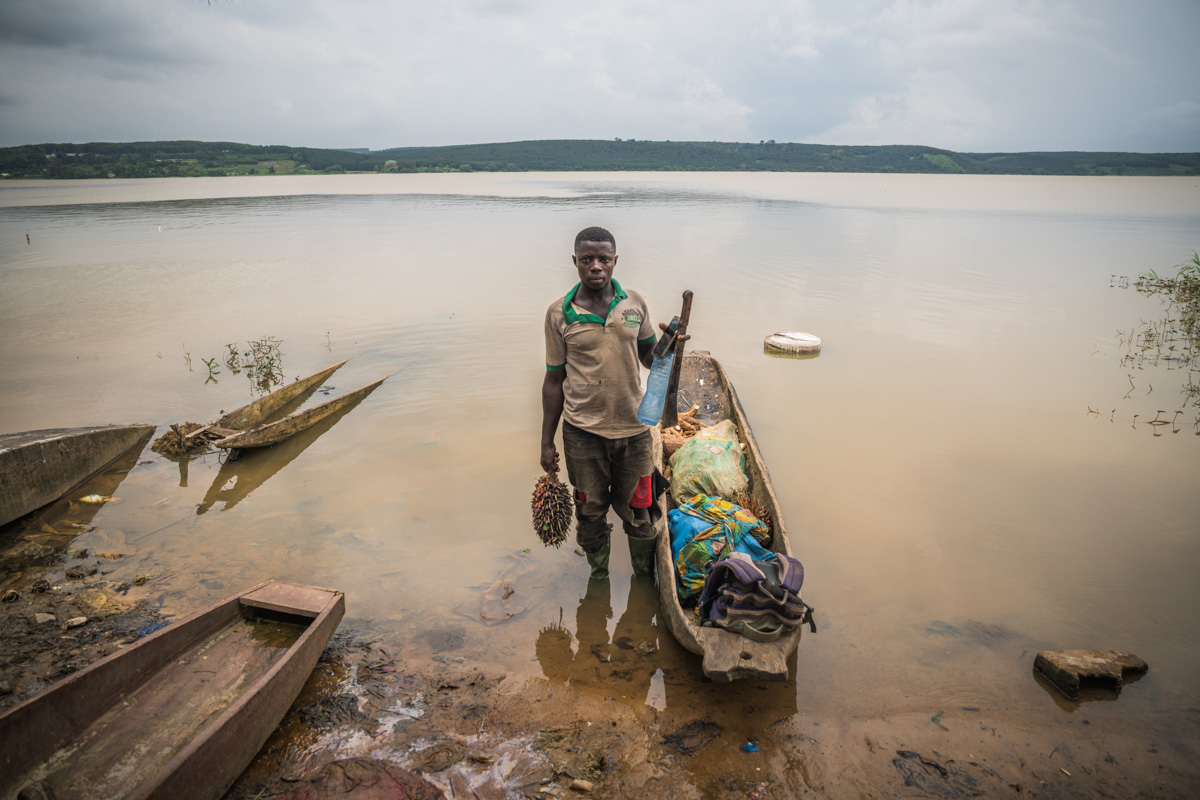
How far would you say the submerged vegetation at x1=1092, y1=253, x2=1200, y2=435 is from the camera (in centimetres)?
757

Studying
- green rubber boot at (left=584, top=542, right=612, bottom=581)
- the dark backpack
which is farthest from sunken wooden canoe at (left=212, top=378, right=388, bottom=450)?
the dark backpack

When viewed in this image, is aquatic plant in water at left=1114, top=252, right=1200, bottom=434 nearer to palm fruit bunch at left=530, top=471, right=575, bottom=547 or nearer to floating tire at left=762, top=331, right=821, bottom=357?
floating tire at left=762, top=331, right=821, bottom=357

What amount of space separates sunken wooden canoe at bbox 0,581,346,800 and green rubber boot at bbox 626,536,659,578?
1.74 m

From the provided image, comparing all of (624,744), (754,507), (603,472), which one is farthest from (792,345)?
(624,744)

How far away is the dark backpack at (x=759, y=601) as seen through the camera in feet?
10.0

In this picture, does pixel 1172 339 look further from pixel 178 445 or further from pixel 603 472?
pixel 178 445

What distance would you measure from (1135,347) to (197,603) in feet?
41.5

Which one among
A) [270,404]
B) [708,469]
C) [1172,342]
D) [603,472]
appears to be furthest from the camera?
[1172,342]

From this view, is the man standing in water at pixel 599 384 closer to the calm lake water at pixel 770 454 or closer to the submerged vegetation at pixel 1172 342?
the calm lake water at pixel 770 454

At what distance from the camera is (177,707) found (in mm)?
2959

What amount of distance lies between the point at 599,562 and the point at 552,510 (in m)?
0.63

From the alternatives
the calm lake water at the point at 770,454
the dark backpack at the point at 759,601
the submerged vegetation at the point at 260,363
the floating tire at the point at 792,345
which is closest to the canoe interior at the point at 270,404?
the calm lake water at the point at 770,454

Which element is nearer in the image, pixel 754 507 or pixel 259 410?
pixel 754 507

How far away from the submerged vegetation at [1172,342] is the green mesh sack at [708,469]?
18.4 ft
